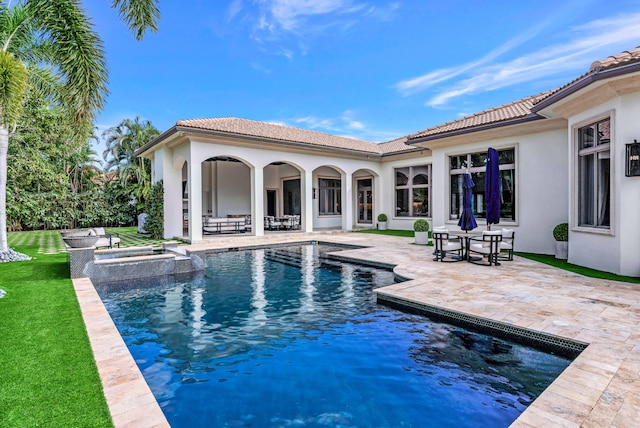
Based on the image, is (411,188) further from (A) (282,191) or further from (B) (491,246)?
(B) (491,246)

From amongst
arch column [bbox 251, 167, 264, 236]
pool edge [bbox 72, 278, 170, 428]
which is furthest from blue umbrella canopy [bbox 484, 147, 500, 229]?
arch column [bbox 251, 167, 264, 236]

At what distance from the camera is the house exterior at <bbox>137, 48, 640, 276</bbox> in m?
7.79

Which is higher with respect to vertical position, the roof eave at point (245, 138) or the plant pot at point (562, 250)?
the roof eave at point (245, 138)

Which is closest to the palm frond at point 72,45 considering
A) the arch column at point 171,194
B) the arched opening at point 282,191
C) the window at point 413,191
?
the arch column at point 171,194

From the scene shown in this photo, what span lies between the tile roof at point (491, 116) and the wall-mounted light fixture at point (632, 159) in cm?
454

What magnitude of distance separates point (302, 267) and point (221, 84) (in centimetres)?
2224

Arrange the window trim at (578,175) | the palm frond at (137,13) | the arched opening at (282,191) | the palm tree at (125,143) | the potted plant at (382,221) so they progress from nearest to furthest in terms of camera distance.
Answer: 1. the window trim at (578,175)
2. the palm frond at (137,13)
3. the potted plant at (382,221)
4. the arched opening at (282,191)
5. the palm tree at (125,143)

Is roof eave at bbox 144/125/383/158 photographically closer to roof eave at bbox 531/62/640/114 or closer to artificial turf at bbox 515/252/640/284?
artificial turf at bbox 515/252/640/284

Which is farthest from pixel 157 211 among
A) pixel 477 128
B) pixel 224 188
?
pixel 477 128

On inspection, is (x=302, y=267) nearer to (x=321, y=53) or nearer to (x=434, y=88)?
(x=321, y=53)

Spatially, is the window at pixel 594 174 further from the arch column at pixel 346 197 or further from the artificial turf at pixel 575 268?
the arch column at pixel 346 197

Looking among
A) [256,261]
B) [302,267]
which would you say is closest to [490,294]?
[302,267]

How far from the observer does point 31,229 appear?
23.5 meters

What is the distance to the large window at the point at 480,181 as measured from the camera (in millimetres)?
13203
